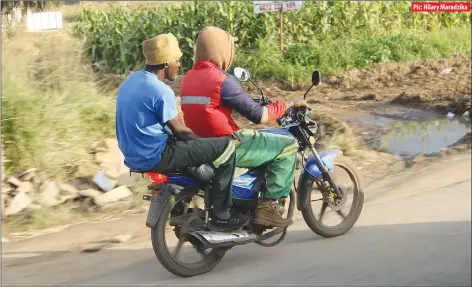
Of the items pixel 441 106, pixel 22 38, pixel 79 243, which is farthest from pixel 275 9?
pixel 79 243

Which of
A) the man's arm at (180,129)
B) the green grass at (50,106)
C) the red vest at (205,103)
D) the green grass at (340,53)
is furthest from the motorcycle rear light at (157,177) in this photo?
the green grass at (340,53)

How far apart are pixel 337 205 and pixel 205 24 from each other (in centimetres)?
957

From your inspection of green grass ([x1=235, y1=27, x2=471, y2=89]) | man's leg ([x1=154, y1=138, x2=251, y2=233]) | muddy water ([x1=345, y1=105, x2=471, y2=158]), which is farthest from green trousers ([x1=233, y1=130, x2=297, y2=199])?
green grass ([x1=235, y1=27, x2=471, y2=89])

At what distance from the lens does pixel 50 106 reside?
749 cm

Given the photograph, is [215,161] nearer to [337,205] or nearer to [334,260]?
[334,260]

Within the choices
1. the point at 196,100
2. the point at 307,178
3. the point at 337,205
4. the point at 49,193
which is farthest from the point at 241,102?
the point at 49,193

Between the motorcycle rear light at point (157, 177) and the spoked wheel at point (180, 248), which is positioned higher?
the motorcycle rear light at point (157, 177)

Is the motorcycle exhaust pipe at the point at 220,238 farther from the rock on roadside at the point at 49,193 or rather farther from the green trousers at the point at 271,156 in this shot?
the rock on roadside at the point at 49,193

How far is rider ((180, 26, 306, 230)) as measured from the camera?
15.6ft

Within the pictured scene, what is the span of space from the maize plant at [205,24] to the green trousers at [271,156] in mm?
8241

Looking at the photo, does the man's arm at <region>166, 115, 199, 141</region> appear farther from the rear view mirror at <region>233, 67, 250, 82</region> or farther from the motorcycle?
the rear view mirror at <region>233, 67, 250, 82</region>

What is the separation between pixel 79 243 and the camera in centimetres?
561

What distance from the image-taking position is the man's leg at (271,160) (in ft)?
15.9

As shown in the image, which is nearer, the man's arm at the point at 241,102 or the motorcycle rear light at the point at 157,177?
the motorcycle rear light at the point at 157,177
